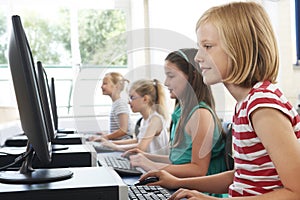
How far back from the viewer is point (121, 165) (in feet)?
5.04

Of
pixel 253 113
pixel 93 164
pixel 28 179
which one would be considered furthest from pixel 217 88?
pixel 28 179

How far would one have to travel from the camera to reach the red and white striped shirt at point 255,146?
2.91 ft

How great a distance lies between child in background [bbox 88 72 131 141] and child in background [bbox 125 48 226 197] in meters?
1.13

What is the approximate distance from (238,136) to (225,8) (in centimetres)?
29

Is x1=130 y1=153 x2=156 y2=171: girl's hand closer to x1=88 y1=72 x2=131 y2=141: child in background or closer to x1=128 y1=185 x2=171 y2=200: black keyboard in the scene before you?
x1=128 y1=185 x2=171 y2=200: black keyboard

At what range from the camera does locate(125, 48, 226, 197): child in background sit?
1399 mm

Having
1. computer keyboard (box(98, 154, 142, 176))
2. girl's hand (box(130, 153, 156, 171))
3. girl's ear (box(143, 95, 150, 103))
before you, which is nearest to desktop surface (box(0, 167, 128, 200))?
computer keyboard (box(98, 154, 142, 176))

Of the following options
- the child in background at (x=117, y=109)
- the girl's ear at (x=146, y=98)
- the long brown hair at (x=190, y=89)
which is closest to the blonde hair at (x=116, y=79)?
the child in background at (x=117, y=109)

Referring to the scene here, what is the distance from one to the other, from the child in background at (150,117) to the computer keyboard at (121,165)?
381 mm

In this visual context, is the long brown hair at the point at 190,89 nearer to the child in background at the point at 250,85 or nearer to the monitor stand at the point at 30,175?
the child in background at the point at 250,85

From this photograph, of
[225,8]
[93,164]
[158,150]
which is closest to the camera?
[225,8]

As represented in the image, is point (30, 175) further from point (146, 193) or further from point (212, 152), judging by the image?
point (212, 152)

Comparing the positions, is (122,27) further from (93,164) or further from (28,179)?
(28,179)

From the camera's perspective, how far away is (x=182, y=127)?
1557mm
